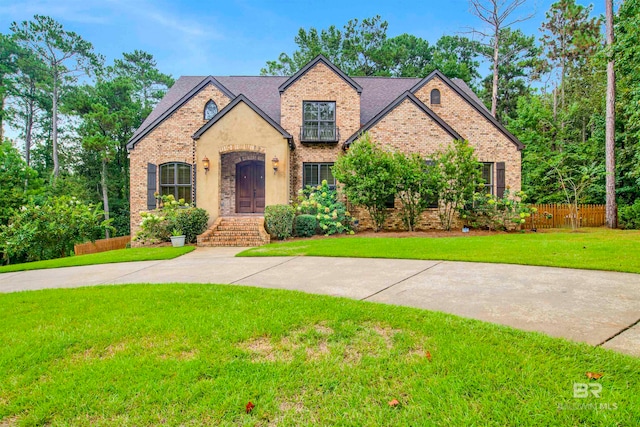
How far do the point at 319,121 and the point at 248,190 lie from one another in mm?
4463

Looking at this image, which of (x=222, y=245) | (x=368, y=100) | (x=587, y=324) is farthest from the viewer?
(x=368, y=100)

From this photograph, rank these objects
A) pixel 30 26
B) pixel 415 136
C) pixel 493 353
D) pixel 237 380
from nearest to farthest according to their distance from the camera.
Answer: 1. pixel 237 380
2. pixel 493 353
3. pixel 415 136
4. pixel 30 26

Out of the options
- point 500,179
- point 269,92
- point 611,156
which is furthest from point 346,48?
point 611,156

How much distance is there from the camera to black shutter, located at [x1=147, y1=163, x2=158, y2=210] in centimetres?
1464

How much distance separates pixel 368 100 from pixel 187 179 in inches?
383

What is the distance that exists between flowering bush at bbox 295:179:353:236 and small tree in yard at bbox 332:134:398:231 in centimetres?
80

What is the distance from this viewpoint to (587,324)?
3.10m

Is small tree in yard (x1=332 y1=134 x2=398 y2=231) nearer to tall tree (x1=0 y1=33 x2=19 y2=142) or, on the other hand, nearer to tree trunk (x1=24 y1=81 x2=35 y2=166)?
tall tree (x1=0 y1=33 x2=19 y2=142)

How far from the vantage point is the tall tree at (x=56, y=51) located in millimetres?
25031

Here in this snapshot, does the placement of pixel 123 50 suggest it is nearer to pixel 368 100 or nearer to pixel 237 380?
pixel 368 100

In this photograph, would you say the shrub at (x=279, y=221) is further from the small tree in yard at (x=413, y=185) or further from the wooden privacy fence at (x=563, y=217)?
the wooden privacy fence at (x=563, y=217)

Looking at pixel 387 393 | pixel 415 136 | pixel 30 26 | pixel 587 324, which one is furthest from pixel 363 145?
pixel 30 26

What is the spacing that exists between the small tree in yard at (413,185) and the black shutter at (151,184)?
10.3m

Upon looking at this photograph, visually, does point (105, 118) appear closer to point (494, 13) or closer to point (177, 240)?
point (177, 240)
